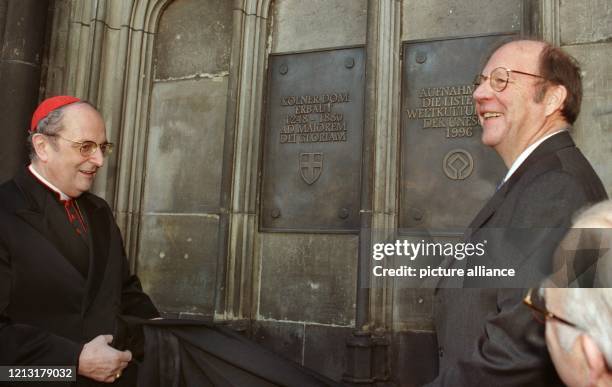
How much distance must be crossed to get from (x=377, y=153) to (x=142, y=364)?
235cm

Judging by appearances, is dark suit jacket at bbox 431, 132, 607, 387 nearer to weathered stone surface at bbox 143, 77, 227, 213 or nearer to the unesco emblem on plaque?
the unesco emblem on plaque

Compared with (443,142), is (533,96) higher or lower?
lower

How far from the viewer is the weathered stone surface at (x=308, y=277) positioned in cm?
427

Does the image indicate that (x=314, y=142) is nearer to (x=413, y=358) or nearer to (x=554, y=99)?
(x=413, y=358)

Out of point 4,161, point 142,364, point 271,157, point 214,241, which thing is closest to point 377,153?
point 271,157

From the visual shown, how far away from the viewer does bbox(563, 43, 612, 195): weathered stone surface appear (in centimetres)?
364

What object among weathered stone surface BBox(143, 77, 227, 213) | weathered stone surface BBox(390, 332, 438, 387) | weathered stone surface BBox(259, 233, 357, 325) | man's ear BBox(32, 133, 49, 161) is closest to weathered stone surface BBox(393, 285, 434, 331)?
weathered stone surface BBox(390, 332, 438, 387)

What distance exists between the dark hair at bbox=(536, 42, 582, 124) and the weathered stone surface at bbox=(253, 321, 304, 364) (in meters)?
2.83

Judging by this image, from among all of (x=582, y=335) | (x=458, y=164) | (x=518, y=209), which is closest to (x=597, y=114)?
(x=458, y=164)

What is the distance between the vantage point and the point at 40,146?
260 centimetres

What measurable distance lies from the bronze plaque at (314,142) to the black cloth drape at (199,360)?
1.88 meters

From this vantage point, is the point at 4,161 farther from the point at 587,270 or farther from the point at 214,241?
the point at 587,270

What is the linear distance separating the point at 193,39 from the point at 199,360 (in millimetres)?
3335

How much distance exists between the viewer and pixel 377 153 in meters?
4.21
